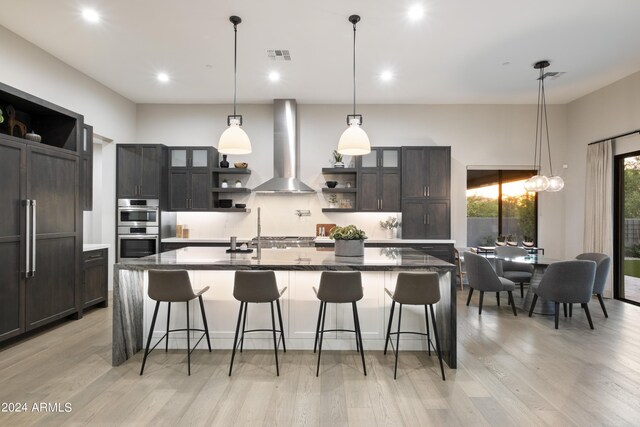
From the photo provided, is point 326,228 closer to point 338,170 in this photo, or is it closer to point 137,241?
point 338,170

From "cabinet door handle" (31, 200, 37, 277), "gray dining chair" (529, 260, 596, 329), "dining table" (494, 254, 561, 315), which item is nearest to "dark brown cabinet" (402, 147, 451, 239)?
"dining table" (494, 254, 561, 315)

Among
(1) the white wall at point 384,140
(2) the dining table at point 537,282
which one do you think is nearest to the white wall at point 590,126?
(1) the white wall at point 384,140

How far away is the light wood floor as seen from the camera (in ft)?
8.05

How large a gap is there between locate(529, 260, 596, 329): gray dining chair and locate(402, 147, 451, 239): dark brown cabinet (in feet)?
7.08

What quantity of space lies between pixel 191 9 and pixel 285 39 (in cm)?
111

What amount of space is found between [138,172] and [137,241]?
1.21 meters

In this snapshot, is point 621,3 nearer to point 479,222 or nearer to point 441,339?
point 441,339

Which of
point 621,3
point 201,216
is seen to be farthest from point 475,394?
point 201,216

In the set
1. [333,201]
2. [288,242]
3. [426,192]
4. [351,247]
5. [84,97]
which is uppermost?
[84,97]

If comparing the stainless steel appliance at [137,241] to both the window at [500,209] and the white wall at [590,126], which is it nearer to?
the window at [500,209]

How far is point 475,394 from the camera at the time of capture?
2773 millimetres

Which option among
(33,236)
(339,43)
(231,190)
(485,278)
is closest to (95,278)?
(33,236)

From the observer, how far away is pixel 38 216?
13.0 feet

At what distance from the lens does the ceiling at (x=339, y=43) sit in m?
3.71
